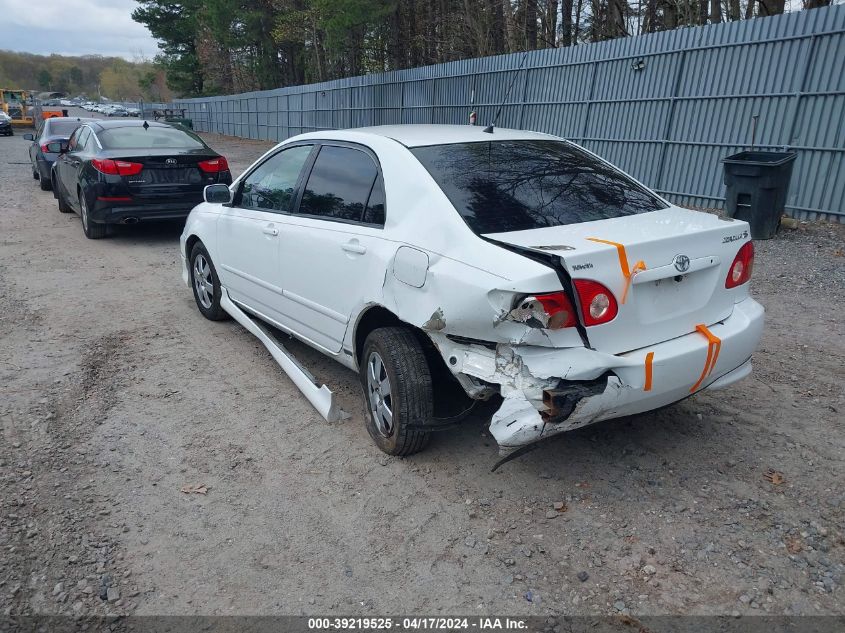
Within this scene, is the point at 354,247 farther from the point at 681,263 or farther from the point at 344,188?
the point at 681,263

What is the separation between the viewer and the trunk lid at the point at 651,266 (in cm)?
289

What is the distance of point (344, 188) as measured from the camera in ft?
13.4

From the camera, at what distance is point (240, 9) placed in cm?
3891

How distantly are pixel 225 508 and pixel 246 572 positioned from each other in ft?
1.69

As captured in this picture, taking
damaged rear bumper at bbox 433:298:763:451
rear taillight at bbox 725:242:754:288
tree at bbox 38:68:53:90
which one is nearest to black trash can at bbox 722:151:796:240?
rear taillight at bbox 725:242:754:288

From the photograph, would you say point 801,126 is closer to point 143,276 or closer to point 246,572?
point 143,276

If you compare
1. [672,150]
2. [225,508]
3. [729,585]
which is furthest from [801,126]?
[225,508]

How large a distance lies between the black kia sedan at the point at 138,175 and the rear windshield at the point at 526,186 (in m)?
6.19

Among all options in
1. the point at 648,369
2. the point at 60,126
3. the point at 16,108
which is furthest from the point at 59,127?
the point at 16,108

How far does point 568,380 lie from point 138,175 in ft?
25.2

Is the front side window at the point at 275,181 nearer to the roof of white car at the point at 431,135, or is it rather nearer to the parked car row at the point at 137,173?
the roof of white car at the point at 431,135

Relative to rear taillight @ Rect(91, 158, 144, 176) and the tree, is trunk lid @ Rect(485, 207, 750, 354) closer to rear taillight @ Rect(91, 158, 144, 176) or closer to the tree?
rear taillight @ Rect(91, 158, 144, 176)

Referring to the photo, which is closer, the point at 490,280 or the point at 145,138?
the point at 490,280

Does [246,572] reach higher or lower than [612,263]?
lower
